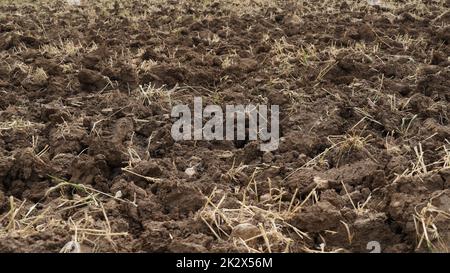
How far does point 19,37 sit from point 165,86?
2209mm

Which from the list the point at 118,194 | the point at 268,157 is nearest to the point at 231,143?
the point at 268,157

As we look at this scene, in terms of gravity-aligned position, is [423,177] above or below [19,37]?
above

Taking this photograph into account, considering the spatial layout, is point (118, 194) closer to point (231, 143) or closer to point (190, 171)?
point (190, 171)

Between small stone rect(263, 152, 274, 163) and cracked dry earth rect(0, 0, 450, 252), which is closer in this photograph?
cracked dry earth rect(0, 0, 450, 252)

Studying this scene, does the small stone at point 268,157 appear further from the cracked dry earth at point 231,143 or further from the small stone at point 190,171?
the small stone at point 190,171

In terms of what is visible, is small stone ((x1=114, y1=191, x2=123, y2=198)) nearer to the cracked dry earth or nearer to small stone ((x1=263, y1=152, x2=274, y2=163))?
the cracked dry earth

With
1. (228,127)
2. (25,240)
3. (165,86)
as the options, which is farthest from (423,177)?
(165,86)

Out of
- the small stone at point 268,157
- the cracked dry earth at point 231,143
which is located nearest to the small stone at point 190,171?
the cracked dry earth at point 231,143

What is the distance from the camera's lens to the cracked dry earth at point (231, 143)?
222 cm

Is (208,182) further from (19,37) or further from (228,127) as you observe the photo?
(19,37)

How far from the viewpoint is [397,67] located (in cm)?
403

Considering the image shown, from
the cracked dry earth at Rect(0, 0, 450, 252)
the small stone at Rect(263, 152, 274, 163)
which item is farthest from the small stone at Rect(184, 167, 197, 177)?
the small stone at Rect(263, 152, 274, 163)

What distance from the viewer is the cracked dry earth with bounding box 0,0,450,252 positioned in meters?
2.22

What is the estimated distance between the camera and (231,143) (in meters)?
3.13
